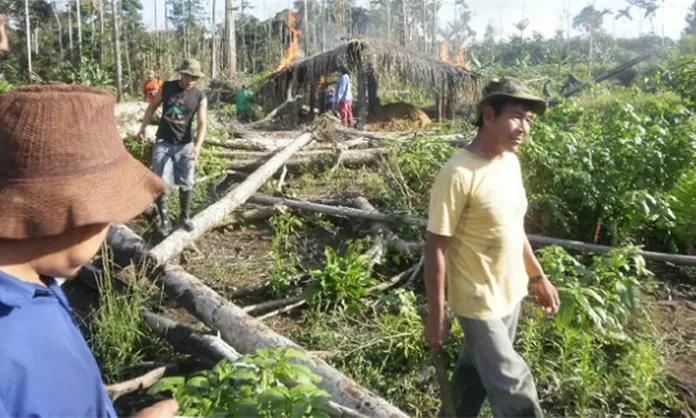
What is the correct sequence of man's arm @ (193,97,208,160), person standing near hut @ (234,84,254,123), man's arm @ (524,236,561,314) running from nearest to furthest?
man's arm @ (524,236,561,314) → man's arm @ (193,97,208,160) → person standing near hut @ (234,84,254,123)

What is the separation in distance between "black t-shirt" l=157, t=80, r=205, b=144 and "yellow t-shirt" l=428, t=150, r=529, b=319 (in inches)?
180

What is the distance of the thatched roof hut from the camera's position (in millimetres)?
19875

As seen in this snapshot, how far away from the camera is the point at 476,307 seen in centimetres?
316

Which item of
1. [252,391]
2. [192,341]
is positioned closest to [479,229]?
[252,391]

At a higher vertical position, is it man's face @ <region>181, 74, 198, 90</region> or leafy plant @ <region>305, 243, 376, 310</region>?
man's face @ <region>181, 74, 198, 90</region>

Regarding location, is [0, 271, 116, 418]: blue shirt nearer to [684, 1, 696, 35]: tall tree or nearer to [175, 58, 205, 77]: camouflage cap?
[175, 58, 205, 77]: camouflage cap

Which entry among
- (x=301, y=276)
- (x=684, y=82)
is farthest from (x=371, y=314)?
(x=684, y=82)

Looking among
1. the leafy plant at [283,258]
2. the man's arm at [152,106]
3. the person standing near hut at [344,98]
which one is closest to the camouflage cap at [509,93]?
the leafy plant at [283,258]

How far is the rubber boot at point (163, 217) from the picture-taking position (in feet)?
23.7

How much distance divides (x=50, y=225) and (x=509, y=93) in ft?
7.59

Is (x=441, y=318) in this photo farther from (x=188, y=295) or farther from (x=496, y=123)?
(x=188, y=295)

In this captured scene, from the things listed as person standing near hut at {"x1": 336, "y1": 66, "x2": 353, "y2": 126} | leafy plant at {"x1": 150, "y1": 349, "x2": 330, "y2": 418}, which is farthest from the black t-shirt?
person standing near hut at {"x1": 336, "y1": 66, "x2": 353, "y2": 126}

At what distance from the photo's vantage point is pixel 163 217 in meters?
7.32

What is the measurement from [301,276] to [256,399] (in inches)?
133
